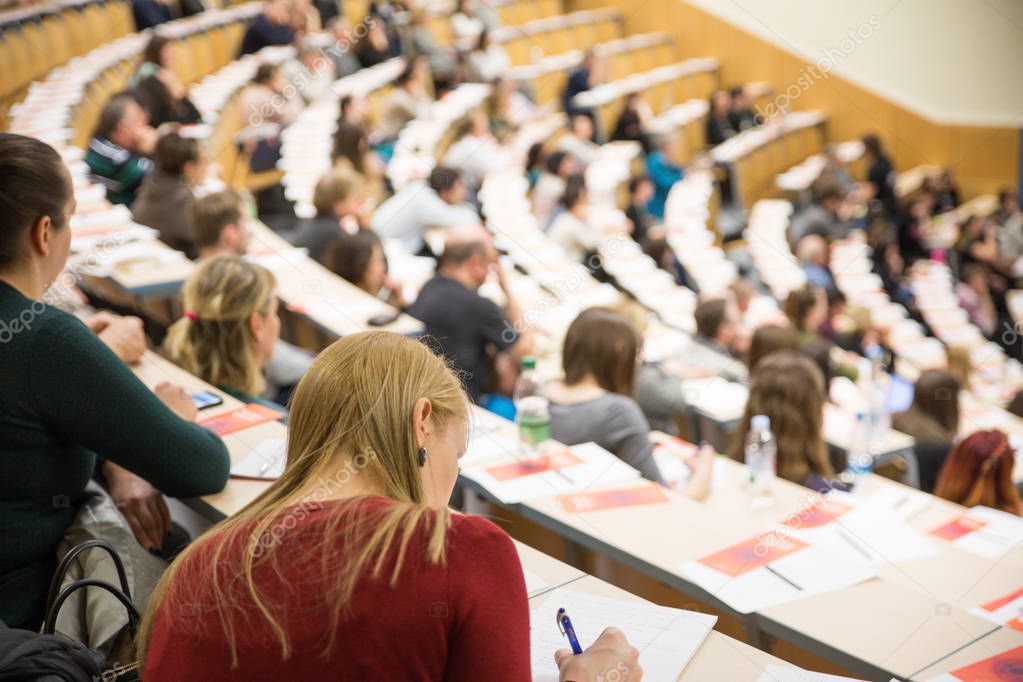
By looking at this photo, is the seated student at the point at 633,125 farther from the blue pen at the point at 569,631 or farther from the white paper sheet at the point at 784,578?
the blue pen at the point at 569,631

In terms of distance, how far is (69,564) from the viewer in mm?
1600

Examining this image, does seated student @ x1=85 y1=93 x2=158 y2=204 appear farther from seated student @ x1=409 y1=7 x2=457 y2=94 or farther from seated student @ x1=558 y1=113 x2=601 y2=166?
seated student @ x1=409 y1=7 x2=457 y2=94

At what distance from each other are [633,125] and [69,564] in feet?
23.5

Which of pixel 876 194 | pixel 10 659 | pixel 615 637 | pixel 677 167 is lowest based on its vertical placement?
pixel 876 194

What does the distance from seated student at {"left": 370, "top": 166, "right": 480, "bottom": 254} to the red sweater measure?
417cm

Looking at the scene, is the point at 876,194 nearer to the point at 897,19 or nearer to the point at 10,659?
the point at 897,19

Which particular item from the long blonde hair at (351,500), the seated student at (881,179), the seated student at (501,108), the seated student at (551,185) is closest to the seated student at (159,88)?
the seated student at (551,185)

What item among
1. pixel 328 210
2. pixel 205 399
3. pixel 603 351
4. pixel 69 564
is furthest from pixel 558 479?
pixel 328 210

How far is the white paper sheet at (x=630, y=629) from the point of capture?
1444 mm

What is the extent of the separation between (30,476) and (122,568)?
21cm

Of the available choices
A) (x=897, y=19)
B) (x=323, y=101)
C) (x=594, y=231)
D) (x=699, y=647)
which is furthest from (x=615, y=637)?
(x=897, y=19)

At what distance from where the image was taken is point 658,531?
6.92 ft

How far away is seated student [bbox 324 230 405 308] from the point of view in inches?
164

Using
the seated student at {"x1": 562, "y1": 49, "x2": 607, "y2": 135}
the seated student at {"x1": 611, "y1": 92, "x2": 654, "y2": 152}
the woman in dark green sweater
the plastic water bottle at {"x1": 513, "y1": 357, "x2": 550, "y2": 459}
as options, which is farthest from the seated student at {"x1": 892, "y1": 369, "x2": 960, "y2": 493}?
the seated student at {"x1": 562, "y1": 49, "x2": 607, "y2": 135}
